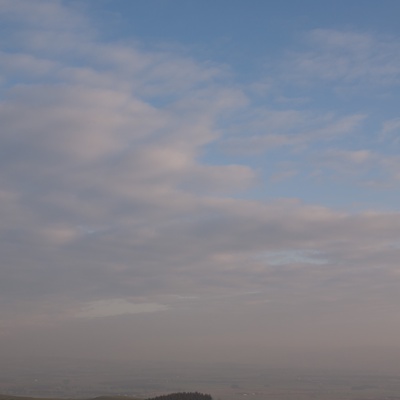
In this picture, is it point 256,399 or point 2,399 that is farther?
point 256,399

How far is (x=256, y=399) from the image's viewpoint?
112 m

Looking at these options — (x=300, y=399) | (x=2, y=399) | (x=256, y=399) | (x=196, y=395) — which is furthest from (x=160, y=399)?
(x=300, y=399)

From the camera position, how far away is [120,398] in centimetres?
7681

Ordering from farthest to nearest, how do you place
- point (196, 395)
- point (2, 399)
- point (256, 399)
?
point (256, 399), point (2, 399), point (196, 395)

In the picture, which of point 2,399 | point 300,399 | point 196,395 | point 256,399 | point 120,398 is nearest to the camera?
point 196,395

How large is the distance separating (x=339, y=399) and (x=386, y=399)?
8.93 m

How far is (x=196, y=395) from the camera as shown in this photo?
51531mm

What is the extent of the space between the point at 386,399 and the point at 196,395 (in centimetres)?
7849

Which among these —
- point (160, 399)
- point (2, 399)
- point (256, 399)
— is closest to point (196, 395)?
point (160, 399)

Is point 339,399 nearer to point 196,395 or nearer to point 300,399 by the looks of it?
point 300,399

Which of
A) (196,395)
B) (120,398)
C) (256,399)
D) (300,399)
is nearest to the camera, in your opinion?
(196,395)

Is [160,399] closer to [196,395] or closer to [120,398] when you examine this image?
[196,395]

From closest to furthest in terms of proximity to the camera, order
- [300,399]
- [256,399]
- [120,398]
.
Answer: [120,398] → [256,399] → [300,399]

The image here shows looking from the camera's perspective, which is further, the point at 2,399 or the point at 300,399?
the point at 300,399
